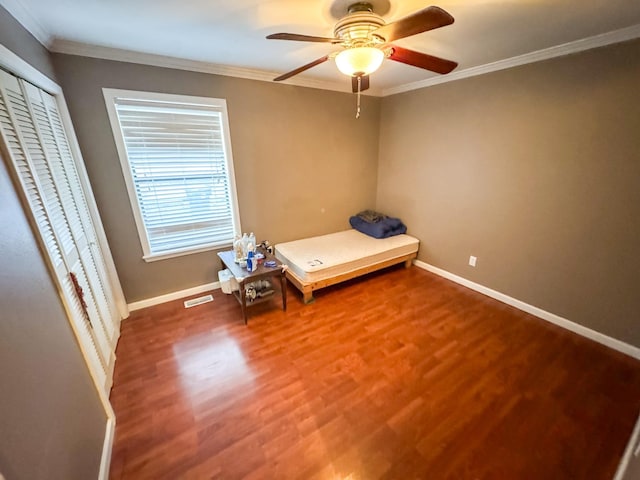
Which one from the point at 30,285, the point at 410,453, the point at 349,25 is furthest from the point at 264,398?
the point at 349,25

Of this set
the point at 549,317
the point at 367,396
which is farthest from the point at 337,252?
the point at 549,317

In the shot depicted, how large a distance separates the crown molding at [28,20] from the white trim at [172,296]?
7.20 ft

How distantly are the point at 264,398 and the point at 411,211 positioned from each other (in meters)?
2.84

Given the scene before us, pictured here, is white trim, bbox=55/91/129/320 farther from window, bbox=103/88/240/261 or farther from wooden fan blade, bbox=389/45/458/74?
wooden fan blade, bbox=389/45/458/74

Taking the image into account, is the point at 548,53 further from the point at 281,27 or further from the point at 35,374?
the point at 35,374

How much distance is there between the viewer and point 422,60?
149cm

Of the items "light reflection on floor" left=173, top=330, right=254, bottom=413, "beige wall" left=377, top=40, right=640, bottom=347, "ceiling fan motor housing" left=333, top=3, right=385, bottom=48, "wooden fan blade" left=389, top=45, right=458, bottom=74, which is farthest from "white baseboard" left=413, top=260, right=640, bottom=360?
"ceiling fan motor housing" left=333, top=3, right=385, bottom=48

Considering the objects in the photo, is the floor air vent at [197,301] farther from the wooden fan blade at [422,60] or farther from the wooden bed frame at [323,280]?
the wooden fan blade at [422,60]

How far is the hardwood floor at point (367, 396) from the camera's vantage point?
1.32m

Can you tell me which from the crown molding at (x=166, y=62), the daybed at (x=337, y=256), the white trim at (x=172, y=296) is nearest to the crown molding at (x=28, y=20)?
the crown molding at (x=166, y=62)

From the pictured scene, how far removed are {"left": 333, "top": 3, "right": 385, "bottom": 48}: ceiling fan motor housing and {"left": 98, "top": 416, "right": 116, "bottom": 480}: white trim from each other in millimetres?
2568

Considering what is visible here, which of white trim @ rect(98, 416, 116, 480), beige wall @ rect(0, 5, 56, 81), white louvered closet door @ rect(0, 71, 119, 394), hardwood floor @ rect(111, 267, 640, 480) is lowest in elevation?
hardwood floor @ rect(111, 267, 640, 480)

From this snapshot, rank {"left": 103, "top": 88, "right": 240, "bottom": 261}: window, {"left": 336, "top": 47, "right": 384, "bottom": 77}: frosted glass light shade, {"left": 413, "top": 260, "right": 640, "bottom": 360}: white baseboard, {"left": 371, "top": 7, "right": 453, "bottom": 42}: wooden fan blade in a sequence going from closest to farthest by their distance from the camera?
{"left": 371, "top": 7, "right": 453, "bottom": 42}: wooden fan blade
{"left": 336, "top": 47, "right": 384, "bottom": 77}: frosted glass light shade
{"left": 413, "top": 260, "right": 640, "bottom": 360}: white baseboard
{"left": 103, "top": 88, "right": 240, "bottom": 261}: window

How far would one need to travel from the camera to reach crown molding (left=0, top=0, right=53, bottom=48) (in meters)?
1.32
